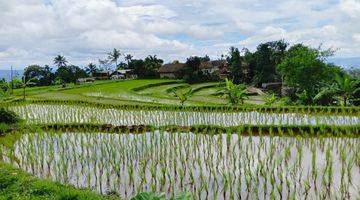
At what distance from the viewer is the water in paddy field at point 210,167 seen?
7.30 meters

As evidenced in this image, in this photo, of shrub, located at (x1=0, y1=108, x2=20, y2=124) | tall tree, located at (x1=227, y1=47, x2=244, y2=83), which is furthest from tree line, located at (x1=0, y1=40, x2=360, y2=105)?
shrub, located at (x1=0, y1=108, x2=20, y2=124)

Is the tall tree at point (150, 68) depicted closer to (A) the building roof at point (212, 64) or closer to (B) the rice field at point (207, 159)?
(A) the building roof at point (212, 64)

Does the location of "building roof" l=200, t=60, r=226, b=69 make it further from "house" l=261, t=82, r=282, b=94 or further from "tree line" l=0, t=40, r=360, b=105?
"house" l=261, t=82, r=282, b=94

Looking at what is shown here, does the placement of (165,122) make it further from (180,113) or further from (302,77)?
(302,77)

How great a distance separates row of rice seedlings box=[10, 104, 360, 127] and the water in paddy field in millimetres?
2744

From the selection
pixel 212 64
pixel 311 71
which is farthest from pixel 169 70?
pixel 311 71

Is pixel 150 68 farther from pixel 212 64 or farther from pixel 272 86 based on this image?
pixel 272 86

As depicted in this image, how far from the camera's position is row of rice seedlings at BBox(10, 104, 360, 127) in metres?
14.1

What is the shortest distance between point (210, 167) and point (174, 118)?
21.8 feet

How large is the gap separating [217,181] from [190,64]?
1437 inches

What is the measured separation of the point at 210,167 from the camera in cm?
864

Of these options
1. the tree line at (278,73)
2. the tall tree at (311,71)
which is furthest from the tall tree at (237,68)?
the tall tree at (311,71)

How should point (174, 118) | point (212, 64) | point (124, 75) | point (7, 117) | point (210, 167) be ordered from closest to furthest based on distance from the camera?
point (210, 167), point (7, 117), point (174, 118), point (124, 75), point (212, 64)

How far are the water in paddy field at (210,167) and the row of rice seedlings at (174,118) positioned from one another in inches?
108
